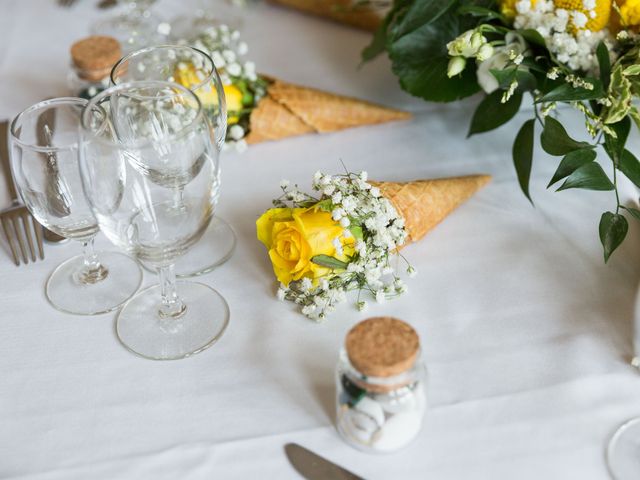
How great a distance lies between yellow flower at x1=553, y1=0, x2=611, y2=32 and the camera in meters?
1.03

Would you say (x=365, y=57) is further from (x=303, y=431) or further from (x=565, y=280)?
(x=303, y=431)

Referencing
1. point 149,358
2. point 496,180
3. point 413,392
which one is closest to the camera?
point 413,392

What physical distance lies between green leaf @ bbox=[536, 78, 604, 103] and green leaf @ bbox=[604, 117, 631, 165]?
0.20 feet

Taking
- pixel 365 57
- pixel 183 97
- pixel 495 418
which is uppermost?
pixel 183 97

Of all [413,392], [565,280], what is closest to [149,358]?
[413,392]

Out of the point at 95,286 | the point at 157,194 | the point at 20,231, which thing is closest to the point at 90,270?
the point at 95,286

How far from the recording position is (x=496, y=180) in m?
1.17

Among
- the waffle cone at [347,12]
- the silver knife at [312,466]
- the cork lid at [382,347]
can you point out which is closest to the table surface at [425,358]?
the silver knife at [312,466]

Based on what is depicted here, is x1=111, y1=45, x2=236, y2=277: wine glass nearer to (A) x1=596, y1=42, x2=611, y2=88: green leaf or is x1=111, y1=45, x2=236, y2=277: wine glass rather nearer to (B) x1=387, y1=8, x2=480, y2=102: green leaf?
(B) x1=387, y1=8, x2=480, y2=102: green leaf

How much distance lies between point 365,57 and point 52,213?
0.65 meters

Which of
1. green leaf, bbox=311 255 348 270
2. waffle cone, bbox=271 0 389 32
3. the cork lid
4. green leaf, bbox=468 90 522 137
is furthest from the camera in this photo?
waffle cone, bbox=271 0 389 32

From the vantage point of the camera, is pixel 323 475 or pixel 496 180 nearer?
pixel 323 475

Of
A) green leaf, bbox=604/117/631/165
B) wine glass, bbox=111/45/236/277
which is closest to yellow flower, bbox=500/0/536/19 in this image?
green leaf, bbox=604/117/631/165

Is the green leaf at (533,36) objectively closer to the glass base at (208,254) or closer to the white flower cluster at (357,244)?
the white flower cluster at (357,244)
